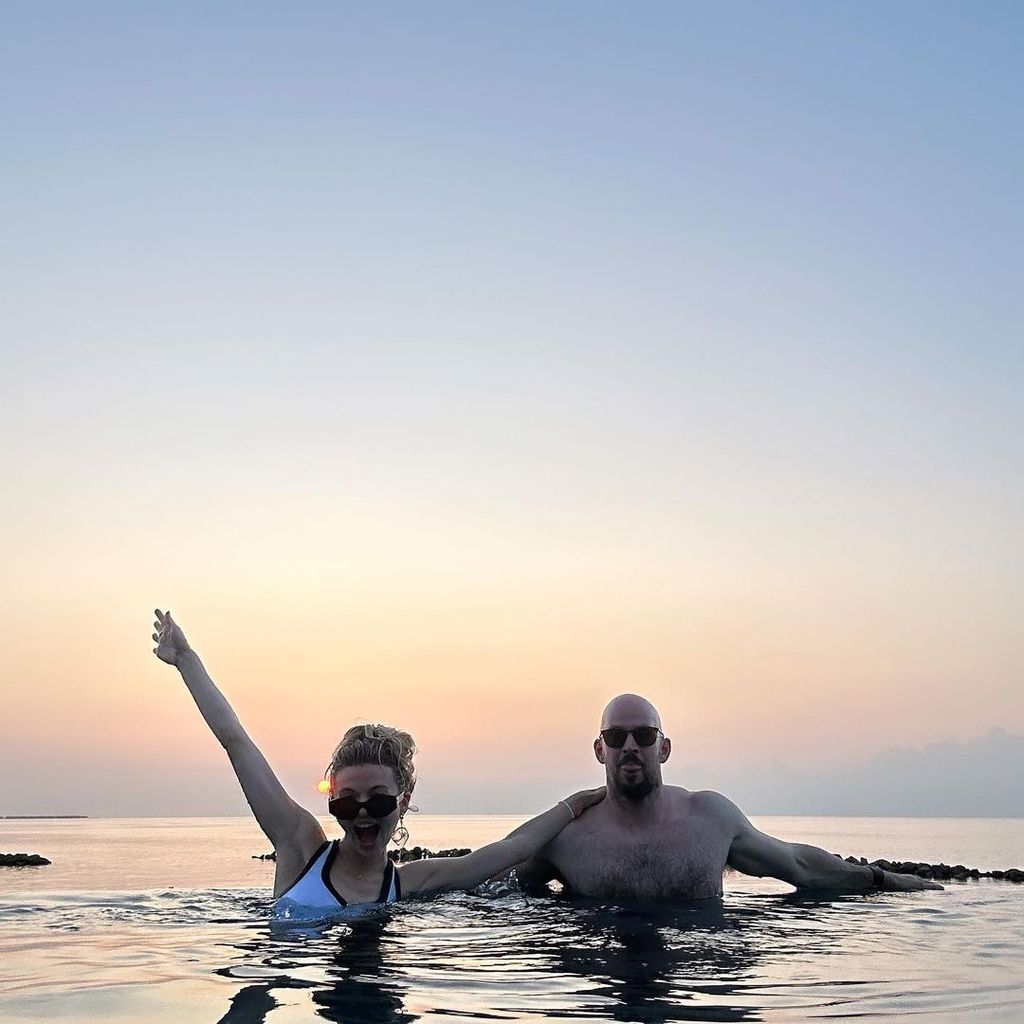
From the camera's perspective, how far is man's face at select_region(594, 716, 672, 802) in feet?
36.0

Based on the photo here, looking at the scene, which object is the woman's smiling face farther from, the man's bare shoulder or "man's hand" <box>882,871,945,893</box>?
"man's hand" <box>882,871,945,893</box>

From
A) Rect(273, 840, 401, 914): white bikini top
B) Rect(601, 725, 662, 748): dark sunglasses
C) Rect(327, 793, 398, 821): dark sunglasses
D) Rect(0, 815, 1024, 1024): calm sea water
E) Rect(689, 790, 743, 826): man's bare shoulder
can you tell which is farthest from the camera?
Rect(689, 790, 743, 826): man's bare shoulder

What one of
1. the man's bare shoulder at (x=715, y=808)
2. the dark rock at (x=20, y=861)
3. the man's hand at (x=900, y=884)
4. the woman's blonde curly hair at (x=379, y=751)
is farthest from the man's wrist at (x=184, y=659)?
the dark rock at (x=20, y=861)

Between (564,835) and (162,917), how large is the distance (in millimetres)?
4281

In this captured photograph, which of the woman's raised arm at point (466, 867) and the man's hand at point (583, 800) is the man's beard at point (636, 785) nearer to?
the man's hand at point (583, 800)

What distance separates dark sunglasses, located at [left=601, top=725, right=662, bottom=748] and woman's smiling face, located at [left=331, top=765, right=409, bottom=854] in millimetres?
3359

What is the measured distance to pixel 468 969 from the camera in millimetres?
6273

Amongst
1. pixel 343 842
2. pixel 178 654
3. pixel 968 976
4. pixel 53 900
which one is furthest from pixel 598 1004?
pixel 53 900

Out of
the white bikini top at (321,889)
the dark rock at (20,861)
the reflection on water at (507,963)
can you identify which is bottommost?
the reflection on water at (507,963)

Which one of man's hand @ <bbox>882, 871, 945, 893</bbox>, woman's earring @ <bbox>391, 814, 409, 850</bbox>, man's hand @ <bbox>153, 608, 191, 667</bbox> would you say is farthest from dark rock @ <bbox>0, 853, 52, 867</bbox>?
man's hand @ <bbox>882, 871, 945, 893</bbox>

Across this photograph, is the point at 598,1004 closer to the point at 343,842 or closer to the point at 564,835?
the point at 343,842

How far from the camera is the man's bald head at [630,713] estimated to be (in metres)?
11.0

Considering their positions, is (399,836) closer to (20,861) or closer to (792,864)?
(792,864)

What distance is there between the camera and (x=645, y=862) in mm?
11125
